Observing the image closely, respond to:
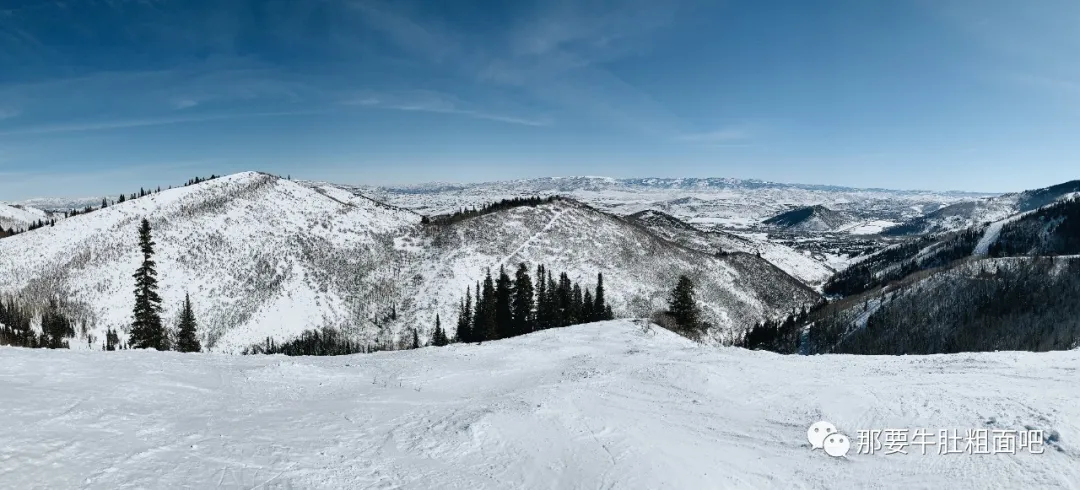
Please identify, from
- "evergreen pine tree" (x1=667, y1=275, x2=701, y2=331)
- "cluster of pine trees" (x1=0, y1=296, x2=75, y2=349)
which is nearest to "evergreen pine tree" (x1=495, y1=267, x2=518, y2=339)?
"evergreen pine tree" (x1=667, y1=275, x2=701, y2=331)

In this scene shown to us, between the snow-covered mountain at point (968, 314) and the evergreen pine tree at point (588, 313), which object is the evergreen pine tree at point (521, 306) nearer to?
the evergreen pine tree at point (588, 313)

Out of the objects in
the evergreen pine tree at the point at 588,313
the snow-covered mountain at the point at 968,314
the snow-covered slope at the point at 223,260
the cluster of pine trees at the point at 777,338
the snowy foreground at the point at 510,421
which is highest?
the snow-covered slope at the point at 223,260

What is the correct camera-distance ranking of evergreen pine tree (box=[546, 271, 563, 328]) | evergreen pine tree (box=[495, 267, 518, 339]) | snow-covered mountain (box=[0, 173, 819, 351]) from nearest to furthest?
evergreen pine tree (box=[546, 271, 563, 328]) → evergreen pine tree (box=[495, 267, 518, 339]) → snow-covered mountain (box=[0, 173, 819, 351])

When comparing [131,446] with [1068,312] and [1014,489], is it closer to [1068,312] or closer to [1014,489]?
[1014,489]

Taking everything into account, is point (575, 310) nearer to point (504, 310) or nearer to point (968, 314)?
point (504, 310)

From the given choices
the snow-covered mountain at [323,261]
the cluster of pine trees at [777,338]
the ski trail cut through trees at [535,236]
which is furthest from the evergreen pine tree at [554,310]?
the ski trail cut through trees at [535,236]

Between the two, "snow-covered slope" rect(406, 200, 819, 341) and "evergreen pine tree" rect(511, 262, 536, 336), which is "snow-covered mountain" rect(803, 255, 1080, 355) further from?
"evergreen pine tree" rect(511, 262, 536, 336)
